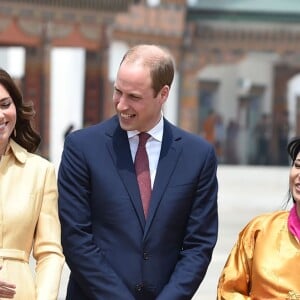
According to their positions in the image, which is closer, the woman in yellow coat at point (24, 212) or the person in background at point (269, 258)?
the woman in yellow coat at point (24, 212)

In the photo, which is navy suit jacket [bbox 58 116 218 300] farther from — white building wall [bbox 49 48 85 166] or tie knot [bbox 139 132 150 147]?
white building wall [bbox 49 48 85 166]

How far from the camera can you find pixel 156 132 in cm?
400

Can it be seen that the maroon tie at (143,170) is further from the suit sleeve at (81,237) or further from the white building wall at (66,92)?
the white building wall at (66,92)

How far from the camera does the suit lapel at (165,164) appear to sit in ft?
12.9

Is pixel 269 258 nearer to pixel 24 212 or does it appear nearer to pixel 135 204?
pixel 135 204

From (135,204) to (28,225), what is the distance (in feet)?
1.22

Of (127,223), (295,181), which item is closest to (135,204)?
(127,223)

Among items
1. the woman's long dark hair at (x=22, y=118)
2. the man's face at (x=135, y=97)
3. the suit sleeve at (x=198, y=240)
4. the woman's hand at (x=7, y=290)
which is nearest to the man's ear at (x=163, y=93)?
the man's face at (x=135, y=97)

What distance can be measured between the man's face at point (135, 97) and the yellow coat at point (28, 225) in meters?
0.27

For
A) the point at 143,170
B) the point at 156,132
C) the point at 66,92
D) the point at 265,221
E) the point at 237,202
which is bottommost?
the point at 66,92

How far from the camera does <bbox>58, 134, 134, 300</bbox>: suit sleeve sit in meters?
3.86

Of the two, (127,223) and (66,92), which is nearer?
(127,223)

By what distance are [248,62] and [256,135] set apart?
1.68m

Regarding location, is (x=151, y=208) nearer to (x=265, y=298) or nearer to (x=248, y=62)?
(x=265, y=298)
